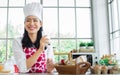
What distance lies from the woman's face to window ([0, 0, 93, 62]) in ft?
10.3

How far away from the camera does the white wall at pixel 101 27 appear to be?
4.69 m

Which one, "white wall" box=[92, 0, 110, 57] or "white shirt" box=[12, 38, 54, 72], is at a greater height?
"white wall" box=[92, 0, 110, 57]

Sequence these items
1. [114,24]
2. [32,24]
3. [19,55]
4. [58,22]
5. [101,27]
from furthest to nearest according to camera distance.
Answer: [58,22]
[101,27]
[114,24]
[19,55]
[32,24]

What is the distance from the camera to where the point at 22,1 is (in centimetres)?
502

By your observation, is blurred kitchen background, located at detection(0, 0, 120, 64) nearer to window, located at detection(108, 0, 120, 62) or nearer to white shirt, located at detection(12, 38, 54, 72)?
window, located at detection(108, 0, 120, 62)

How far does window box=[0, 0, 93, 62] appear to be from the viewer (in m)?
4.88

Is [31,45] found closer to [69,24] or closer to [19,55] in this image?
[19,55]

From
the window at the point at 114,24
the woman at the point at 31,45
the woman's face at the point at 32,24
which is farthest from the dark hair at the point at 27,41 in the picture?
the window at the point at 114,24

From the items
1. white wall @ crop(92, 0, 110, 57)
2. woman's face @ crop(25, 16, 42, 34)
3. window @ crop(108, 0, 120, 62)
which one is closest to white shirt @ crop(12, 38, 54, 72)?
A: woman's face @ crop(25, 16, 42, 34)

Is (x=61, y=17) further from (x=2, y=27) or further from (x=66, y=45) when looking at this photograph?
(x=2, y=27)

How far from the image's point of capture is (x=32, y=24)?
5.41 ft

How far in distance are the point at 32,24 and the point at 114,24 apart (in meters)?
3.28

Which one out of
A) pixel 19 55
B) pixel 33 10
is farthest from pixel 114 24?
pixel 19 55

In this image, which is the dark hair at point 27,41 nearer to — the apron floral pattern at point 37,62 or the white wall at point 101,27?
the apron floral pattern at point 37,62
